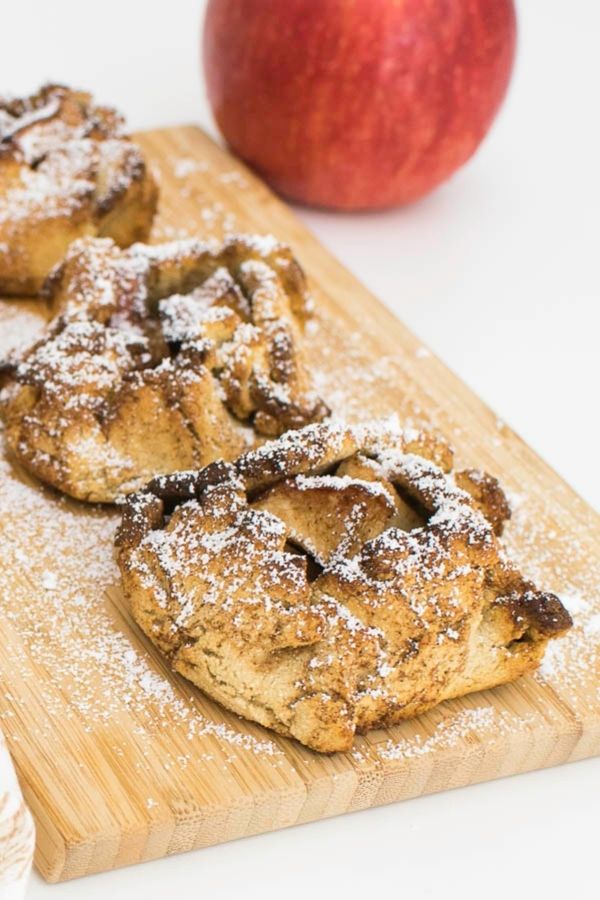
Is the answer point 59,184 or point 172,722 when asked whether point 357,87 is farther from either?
point 172,722

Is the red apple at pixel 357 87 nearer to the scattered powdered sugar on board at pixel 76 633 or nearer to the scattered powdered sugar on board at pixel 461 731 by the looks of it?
the scattered powdered sugar on board at pixel 76 633

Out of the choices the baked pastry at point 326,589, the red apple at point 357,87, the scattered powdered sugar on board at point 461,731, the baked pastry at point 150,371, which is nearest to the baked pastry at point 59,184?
the baked pastry at point 150,371

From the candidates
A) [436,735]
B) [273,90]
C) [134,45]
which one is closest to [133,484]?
[436,735]

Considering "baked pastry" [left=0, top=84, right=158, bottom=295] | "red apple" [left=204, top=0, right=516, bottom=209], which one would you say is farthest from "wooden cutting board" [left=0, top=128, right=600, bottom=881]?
"red apple" [left=204, top=0, right=516, bottom=209]

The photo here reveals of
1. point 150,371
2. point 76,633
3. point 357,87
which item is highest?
point 357,87

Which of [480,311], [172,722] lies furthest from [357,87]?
[172,722]

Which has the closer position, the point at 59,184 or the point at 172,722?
the point at 172,722

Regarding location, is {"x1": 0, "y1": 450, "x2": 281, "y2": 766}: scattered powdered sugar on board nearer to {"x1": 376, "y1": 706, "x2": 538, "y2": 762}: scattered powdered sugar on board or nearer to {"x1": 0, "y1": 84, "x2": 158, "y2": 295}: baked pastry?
{"x1": 376, "y1": 706, "x2": 538, "y2": 762}: scattered powdered sugar on board
